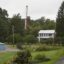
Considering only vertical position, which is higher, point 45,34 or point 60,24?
point 60,24

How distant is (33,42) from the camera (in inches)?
3374

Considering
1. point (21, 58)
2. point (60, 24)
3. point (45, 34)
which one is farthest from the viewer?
point (45, 34)

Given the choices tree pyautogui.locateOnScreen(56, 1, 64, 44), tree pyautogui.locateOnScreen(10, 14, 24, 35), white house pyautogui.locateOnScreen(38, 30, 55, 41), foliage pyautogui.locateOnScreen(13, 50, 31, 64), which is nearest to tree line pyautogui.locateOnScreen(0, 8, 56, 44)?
tree pyautogui.locateOnScreen(10, 14, 24, 35)

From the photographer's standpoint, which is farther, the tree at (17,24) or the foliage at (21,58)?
the tree at (17,24)


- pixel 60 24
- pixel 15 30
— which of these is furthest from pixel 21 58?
pixel 15 30

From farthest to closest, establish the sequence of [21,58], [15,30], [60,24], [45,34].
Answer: [45,34]
[15,30]
[60,24]
[21,58]

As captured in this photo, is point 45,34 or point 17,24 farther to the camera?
point 45,34

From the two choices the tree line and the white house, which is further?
the white house

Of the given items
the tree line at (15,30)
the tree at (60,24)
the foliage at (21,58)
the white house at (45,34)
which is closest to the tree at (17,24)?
the tree line at (15,30)

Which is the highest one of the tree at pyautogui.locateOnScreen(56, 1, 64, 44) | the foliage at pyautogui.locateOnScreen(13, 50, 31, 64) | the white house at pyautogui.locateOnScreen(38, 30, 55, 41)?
the tree at pyautogui.locateOnScreen(56, 1, 64, 44)

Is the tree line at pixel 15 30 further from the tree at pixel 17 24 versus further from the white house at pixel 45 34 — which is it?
the white house at pixel 45 34

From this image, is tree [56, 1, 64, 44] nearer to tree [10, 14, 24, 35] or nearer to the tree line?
the tree line

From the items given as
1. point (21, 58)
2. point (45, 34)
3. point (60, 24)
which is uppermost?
point (60, 24)

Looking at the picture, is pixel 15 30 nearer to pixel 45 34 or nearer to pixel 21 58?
pixel 45 34
